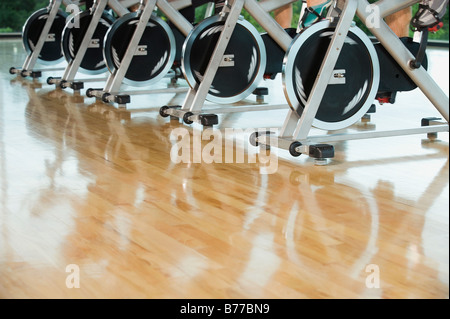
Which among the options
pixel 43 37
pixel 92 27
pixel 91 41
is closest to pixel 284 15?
pixel 92 27

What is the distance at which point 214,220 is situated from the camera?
6.55ft

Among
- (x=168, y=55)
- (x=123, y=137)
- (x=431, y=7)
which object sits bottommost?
(x=123, y=137)

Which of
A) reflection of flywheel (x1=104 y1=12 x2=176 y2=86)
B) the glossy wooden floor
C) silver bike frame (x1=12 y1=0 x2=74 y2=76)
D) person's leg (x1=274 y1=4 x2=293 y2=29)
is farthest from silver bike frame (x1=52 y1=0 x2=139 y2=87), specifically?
the glossy wooden floor

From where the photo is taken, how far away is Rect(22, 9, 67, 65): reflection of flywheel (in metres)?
5.93

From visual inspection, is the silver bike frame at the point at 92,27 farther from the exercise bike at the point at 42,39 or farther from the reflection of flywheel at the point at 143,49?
the exercise bike at the point at 42,39

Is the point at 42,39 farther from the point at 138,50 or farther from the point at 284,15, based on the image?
the point at 284,15

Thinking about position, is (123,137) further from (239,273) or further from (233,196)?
(239,273)

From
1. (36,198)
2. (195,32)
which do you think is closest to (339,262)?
(36,198)

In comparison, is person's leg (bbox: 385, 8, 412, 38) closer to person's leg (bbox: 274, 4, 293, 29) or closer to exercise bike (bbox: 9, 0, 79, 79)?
person's leg (bbox: 274, 4, 293, 29)

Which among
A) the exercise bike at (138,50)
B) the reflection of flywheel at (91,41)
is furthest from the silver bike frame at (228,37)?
the reflection of flywheel at (91,41)

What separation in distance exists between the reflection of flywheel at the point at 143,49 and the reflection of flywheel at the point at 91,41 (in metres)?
0.68

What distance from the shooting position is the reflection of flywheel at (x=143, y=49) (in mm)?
4328

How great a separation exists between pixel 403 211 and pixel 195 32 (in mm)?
1850

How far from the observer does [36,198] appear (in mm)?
2213
